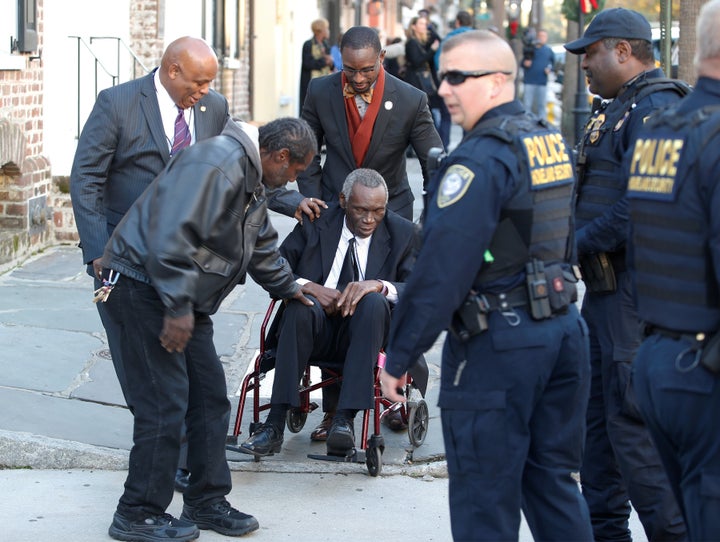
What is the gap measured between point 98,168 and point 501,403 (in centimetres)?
223

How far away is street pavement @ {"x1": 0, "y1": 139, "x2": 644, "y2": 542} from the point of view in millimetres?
4832

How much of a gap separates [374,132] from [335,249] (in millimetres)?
675

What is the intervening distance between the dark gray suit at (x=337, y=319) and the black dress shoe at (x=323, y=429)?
45cm

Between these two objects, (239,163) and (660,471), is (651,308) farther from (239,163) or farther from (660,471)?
(239,163)

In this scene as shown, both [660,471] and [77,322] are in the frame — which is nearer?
[660,471]

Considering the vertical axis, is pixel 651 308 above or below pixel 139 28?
below

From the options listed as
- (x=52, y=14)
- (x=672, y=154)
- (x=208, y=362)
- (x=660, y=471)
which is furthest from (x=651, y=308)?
(x=52, y=14)

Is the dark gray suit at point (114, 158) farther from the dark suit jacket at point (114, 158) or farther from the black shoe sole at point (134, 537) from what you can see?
the black shoe sole at point (134, 537)

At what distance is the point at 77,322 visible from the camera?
758cm

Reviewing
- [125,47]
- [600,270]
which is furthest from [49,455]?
[125,47]

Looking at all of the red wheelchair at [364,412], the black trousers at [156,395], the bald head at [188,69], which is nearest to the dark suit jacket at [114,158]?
the bald head at [188,69]

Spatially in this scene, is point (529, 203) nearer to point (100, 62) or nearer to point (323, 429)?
point (323, 429)

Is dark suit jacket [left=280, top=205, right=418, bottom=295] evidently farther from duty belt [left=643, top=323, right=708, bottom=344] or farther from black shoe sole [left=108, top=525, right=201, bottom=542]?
duty belt [left=643, top=323, right=708, bottom=344]

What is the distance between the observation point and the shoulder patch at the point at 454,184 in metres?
3.46
